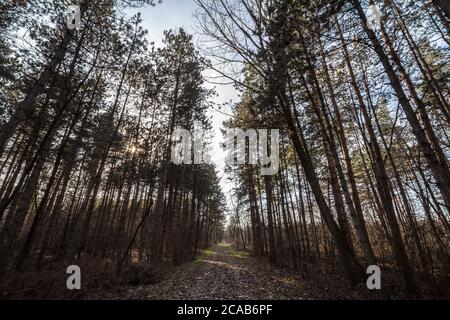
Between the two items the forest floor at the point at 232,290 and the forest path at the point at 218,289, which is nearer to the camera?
the forest floor at the point at 232,290

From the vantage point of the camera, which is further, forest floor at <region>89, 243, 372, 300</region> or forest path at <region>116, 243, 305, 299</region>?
forest path at <region>116, 243, 305, 299</region>

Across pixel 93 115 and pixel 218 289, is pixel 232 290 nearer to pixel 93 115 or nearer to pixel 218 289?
pixel 218 289

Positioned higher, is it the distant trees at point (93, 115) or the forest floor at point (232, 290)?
the distant trees at point (93, 115)

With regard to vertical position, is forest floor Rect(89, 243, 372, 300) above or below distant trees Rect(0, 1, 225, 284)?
below

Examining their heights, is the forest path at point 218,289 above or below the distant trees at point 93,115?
below

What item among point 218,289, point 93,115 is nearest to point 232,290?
point 218,289

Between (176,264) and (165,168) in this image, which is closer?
(165,168)

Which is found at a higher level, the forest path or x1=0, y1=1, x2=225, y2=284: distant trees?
x1=0, y1=1, x2=225, y2=284: distant trees

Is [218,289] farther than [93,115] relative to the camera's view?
No
